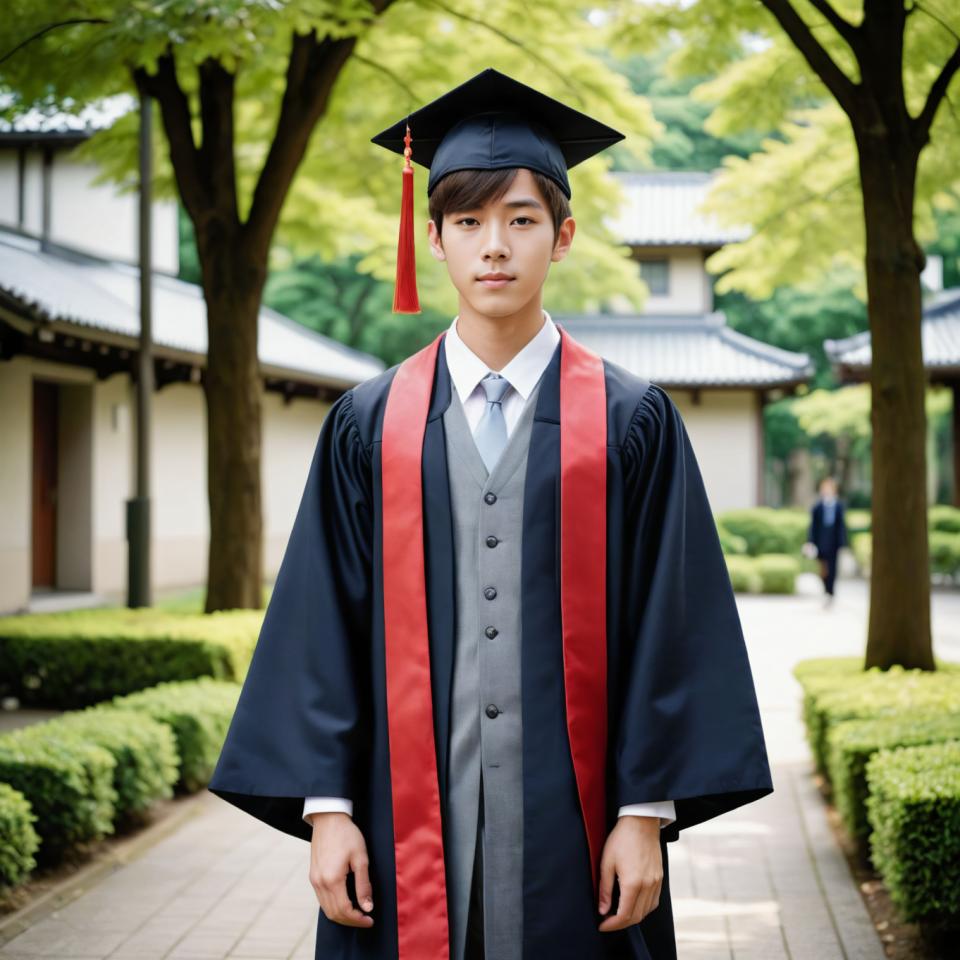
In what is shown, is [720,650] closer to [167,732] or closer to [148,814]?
[167,732]

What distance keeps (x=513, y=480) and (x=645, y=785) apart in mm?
606

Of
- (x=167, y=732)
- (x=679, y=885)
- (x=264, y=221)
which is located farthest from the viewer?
(x=264, y=221)

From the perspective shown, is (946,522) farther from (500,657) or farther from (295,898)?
(500,657)

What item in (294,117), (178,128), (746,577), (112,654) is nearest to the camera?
(112,654)

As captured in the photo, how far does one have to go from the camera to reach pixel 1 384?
46.5ft

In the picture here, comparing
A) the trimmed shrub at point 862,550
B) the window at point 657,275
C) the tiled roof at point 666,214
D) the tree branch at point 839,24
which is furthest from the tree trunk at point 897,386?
the window at point 657,275

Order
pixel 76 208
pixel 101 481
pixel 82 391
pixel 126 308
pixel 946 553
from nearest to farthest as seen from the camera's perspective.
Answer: pixel 82 391, pixel 101 481, pixel 126 308, pixel 76 208, pixel 946 553

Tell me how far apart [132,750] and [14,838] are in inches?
47.2

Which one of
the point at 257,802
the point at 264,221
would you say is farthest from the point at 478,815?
the point at 264,221

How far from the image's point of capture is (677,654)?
231 centimetres

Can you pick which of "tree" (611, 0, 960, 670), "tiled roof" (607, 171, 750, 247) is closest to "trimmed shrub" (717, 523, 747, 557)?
"tiled roof" (607, 171, 750, 247)

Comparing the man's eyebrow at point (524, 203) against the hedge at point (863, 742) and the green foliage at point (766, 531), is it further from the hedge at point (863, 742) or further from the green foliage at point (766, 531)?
the green foliage at point (766, 531)

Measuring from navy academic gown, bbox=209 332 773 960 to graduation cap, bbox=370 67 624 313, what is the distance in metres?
0.44

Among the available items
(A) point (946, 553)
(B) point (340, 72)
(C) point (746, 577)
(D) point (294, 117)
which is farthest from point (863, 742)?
(A) point (946, 553)
